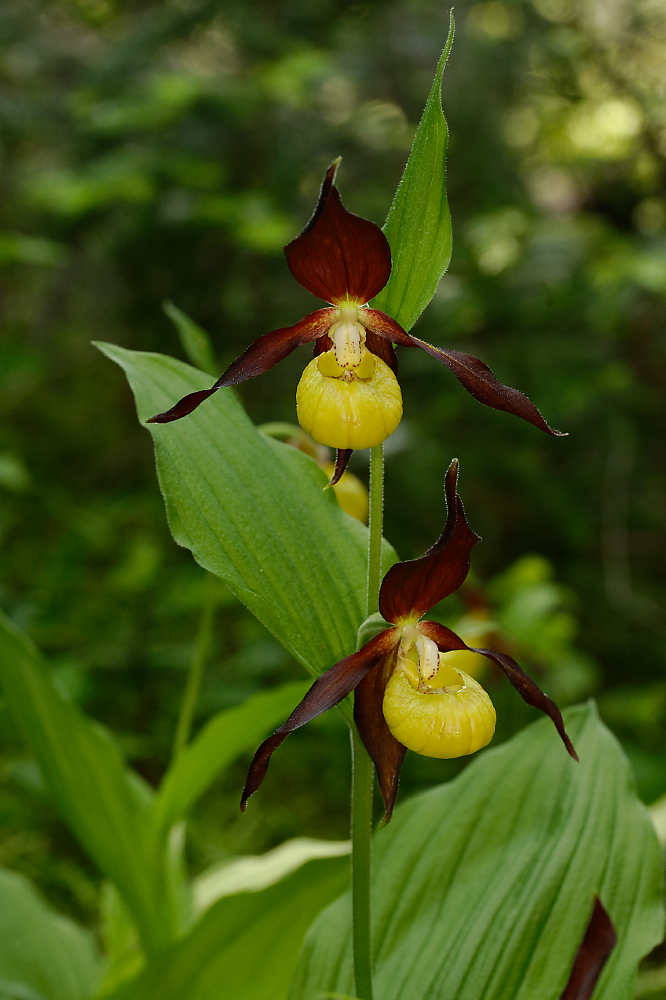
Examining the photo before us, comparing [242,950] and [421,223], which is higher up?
[421,223]

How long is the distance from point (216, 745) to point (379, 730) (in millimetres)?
542

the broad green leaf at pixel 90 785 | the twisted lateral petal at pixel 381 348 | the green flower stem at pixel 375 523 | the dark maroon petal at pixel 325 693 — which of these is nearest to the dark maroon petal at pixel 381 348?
the twisted lateral petal at pixel 381 348

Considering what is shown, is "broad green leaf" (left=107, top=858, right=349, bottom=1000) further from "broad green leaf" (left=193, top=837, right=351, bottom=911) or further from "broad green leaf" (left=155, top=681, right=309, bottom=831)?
"broad green leaf" (left=193, top=837, right=351, bottom=911)

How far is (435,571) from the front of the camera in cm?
82

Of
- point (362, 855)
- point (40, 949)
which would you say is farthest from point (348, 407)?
point (40, 949)

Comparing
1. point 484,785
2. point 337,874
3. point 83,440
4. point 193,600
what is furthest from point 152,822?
point 83,440

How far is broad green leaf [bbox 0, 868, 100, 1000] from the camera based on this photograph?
1.48 m

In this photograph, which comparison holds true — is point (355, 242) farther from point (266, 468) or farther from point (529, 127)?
A: point (529, 127)

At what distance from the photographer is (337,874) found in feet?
4.09

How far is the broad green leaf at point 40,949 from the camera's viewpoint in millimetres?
1482

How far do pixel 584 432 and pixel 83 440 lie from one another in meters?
2.09

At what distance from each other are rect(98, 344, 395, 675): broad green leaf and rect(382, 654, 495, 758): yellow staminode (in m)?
0.11

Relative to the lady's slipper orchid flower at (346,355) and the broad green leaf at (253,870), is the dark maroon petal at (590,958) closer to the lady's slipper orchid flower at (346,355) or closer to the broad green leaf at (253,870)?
the lady's slipper orchid flower at (346,355)

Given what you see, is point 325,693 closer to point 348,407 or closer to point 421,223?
point 348,407
